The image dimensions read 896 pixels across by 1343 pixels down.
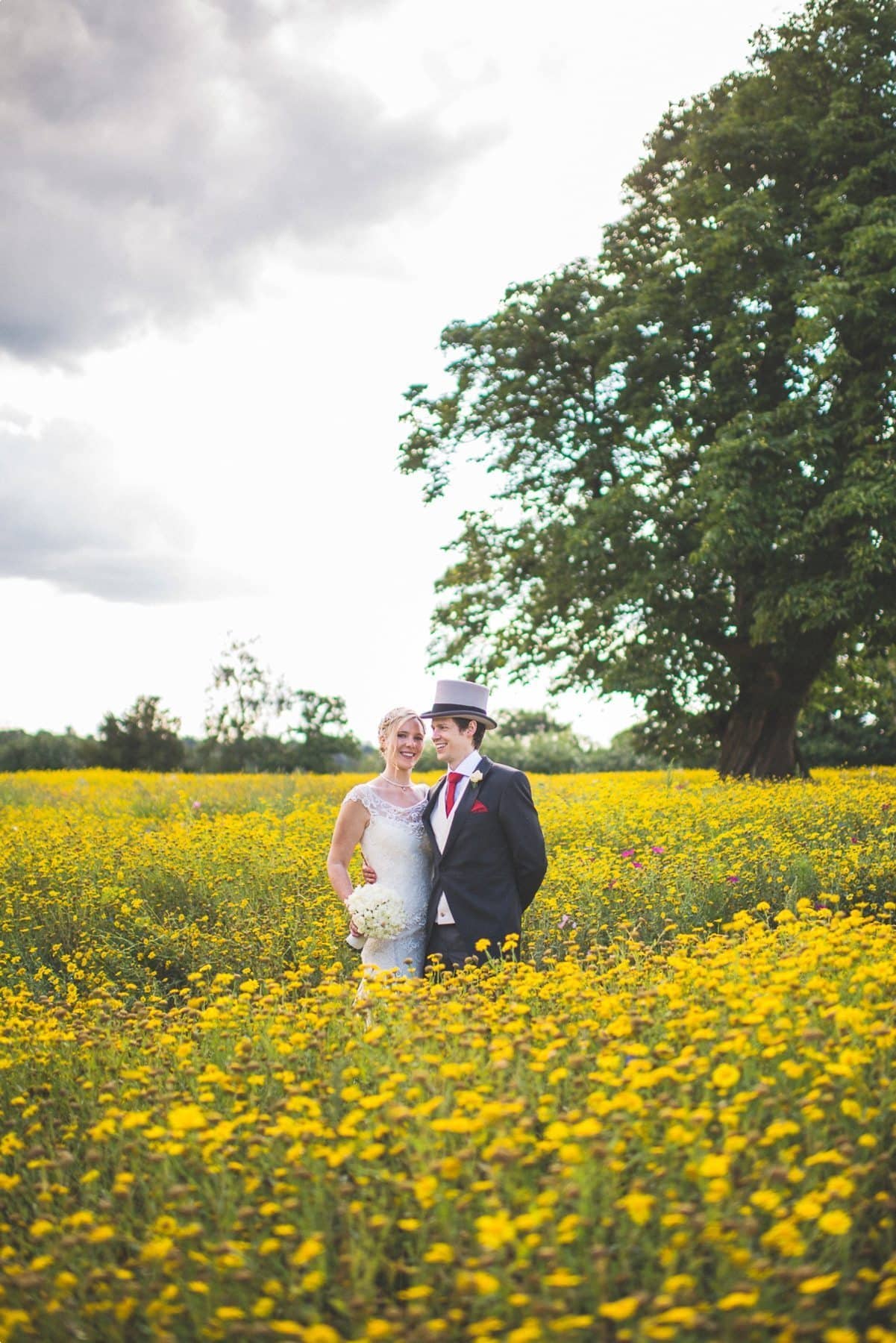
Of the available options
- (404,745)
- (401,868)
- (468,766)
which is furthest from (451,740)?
(401,868)

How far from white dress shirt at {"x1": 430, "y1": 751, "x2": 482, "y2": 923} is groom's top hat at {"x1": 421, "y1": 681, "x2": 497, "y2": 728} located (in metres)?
0.22

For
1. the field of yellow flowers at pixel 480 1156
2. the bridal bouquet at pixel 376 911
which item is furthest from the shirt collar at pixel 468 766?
the field of yellow flowers at pixel 480 1156

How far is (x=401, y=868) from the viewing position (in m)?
5.59

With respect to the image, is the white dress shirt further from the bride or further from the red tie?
the bride

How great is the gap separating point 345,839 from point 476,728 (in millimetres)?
943

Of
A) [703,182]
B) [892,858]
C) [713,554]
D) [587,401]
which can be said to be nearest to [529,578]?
[587,401]

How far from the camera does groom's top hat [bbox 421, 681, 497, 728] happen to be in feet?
18.1

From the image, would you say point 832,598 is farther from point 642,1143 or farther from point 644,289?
point 642,1143

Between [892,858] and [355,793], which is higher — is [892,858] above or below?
below

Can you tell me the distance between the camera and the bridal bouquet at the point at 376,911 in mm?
5379

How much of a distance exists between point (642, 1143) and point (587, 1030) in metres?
0.79

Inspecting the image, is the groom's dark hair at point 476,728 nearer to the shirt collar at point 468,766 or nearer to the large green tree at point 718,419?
the shirt collar at point 468,766

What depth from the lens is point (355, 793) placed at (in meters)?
5.67

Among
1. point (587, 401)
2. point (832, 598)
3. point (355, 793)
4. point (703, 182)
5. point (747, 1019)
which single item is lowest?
point (747, 1019)
